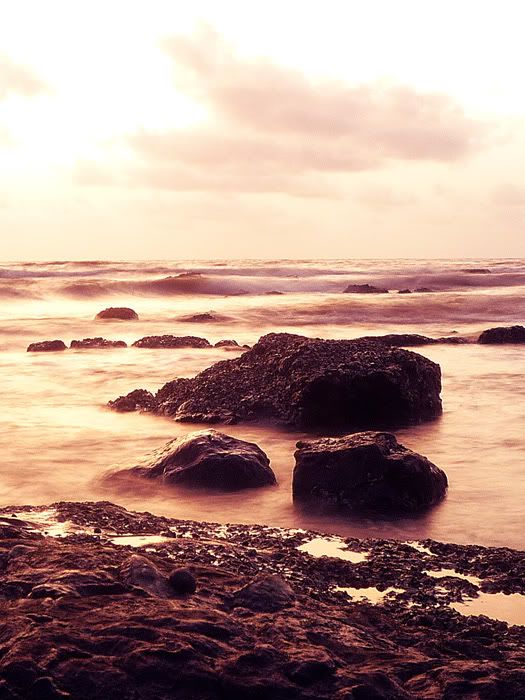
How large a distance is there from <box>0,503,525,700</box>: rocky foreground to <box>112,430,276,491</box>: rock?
1.68 meters

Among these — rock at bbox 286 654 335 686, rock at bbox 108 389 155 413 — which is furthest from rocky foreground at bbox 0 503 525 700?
rock at bbox 108 389 155 413

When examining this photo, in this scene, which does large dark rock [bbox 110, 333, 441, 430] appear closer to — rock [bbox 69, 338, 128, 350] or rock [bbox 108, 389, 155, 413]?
rock [bbox 108, 389, 155, 413]

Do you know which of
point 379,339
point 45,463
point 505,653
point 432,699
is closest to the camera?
point 432,699

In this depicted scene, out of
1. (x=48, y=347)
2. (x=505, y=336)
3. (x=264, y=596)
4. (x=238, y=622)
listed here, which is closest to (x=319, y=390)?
(x=264, y=596)

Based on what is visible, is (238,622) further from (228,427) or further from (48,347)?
(48,347)

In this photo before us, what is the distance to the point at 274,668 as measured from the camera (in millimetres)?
2795

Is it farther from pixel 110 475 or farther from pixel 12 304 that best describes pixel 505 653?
pixel 12 304

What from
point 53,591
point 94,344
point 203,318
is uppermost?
point 53,591

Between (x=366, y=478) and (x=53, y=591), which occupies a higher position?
(x=53, y=591)

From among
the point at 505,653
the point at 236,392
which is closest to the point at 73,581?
the point at 505,653

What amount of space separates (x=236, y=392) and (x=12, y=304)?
25411 mm

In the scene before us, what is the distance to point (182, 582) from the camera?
11.1 ft

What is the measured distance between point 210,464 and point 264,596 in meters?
3.01

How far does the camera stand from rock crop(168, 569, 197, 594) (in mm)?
A: 3391
